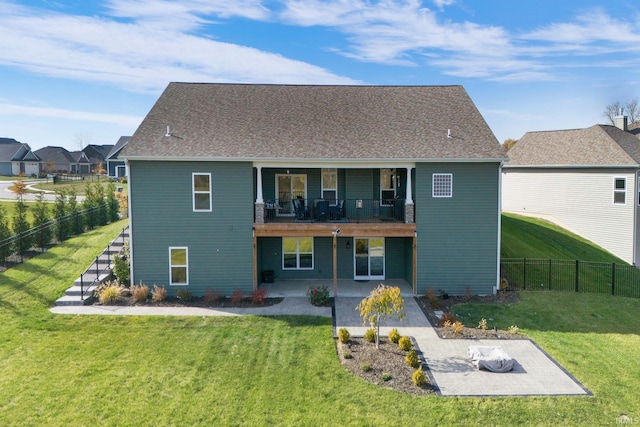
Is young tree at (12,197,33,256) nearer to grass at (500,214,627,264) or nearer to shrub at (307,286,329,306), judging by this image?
shrub at (307,286,329,306)

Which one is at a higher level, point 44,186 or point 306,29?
point 306,29

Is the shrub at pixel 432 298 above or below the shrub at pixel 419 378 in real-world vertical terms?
above

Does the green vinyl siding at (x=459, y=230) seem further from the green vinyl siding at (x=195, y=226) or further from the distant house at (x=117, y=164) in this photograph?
the distant house at (x=117, y=164)

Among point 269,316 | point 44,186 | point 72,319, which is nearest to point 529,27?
point 269,316

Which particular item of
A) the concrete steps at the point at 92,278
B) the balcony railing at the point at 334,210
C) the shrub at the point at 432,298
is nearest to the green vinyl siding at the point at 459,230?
the shrub at the point at 432,298

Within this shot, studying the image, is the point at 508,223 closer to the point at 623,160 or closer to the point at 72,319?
the point at 623,160

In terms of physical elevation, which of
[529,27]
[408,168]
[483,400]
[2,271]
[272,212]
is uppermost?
[529,27]
